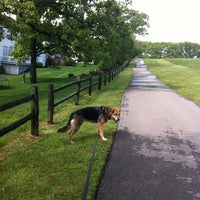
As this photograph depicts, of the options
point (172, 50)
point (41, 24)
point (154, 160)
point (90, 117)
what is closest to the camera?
point (154, 160)

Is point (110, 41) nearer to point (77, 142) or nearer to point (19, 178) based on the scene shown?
point (77, 142)

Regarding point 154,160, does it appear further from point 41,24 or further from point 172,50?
Result: point 172,50

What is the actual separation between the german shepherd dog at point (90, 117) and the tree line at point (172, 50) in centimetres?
18083

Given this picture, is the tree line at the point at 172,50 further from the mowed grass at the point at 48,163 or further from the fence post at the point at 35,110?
the mowed grass at the point at 48,163

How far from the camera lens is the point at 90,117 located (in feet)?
26.5

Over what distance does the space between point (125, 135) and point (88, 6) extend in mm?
21562

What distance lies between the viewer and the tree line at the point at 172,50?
186000 mm

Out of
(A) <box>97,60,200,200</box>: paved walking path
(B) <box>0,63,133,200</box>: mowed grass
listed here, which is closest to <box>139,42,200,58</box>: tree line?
(A) <box>97,60,200,200</box>: paved walking path

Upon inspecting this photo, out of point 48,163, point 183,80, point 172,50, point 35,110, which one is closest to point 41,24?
point 183,80

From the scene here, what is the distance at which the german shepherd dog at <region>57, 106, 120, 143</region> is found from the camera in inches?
311

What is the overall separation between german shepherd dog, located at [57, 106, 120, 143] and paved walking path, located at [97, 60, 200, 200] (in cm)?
63

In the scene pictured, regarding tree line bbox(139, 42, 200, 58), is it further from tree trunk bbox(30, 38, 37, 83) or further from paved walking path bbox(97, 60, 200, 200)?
paved walking path bbox(97, 60, 200, 200)

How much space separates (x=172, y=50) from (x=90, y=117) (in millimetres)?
→ 185563

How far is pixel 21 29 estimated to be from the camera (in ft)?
71.1
